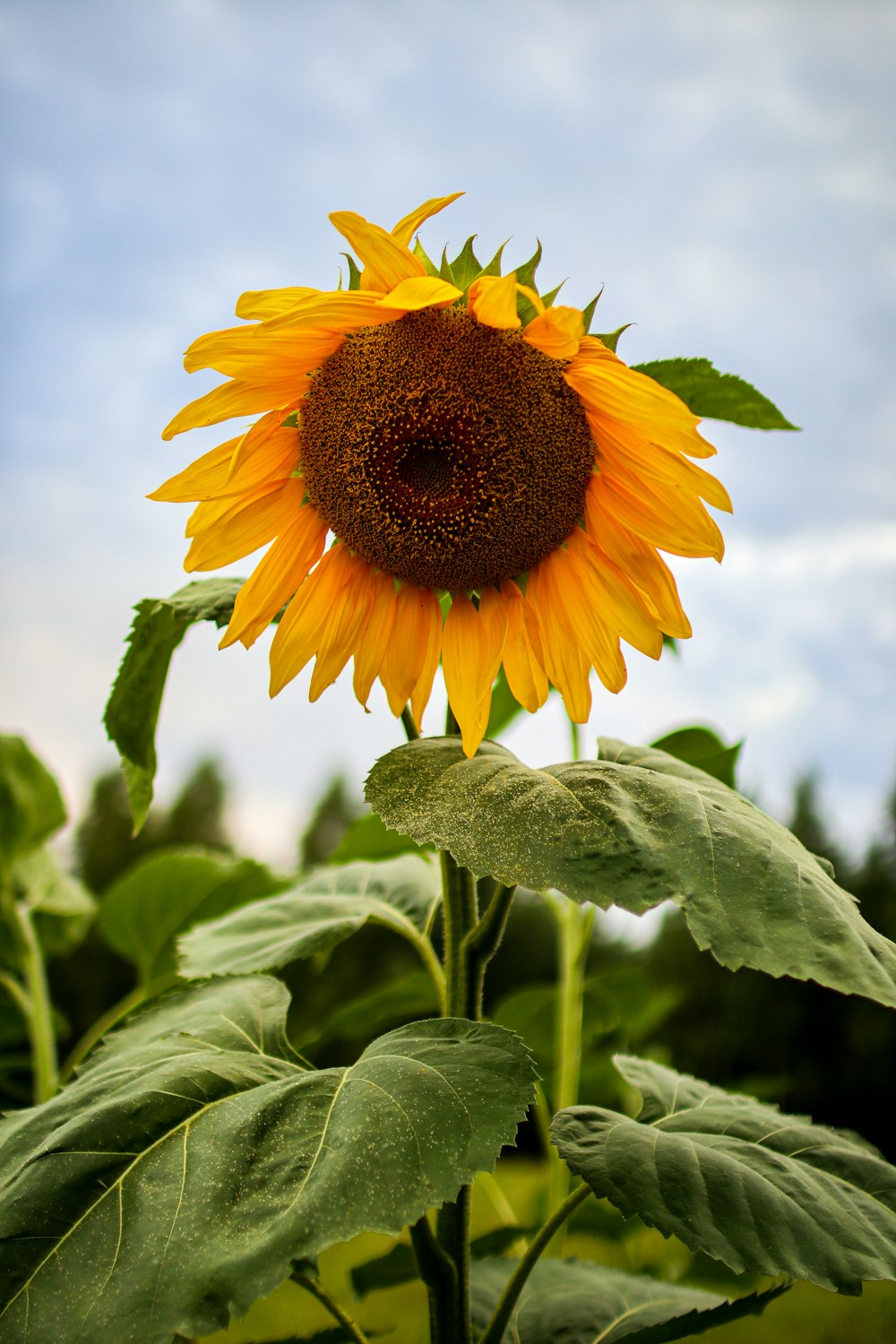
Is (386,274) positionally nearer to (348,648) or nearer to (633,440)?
(633,440)

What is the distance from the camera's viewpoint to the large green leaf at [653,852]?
945 mm

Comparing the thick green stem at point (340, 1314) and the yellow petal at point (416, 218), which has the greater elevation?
the yellow petal at point (416, 218)

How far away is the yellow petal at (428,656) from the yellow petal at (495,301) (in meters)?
0.38

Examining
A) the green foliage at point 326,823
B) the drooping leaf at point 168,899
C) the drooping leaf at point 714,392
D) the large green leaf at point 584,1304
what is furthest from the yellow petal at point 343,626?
the green foliage at point 326,823

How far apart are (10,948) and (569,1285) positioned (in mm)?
1793

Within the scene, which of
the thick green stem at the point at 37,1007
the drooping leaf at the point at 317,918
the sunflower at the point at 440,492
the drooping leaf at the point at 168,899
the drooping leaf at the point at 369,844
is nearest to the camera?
the sunflower at the point at 440,492

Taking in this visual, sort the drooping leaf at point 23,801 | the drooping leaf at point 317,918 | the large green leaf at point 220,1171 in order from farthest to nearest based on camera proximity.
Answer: the drooping leaf at point 23,801, the drooping leaf at point 317,918, the large green leaf at point 220,1171

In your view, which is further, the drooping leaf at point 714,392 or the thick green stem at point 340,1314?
the drooping leaf at point 714,392

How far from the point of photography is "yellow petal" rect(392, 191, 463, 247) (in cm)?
119

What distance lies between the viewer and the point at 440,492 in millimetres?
1366

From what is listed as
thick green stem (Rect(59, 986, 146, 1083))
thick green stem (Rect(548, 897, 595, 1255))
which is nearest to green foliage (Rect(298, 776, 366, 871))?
thick green stem (Rect(59, 986, 146, 1083))

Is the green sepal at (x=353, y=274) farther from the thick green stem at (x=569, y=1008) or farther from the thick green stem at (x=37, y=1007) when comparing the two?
the thick green stem at (x=37, y=1007)

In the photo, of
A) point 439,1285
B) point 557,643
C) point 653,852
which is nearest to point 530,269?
point 557,643

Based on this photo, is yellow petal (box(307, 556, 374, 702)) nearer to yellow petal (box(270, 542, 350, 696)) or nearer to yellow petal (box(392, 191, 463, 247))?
yellow petal (box(270, 542, 350, 696))
